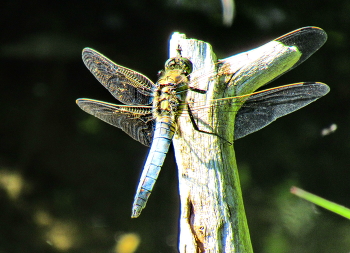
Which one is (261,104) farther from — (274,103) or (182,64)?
(182,64)

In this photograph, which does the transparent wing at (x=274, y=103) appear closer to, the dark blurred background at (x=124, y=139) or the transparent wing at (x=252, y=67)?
the transparent wing at (x=252, y=67)

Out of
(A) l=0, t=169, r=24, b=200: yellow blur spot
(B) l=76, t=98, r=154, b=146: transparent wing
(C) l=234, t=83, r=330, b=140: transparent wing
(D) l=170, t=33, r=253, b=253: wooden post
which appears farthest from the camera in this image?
(A) l=0, t=169, r=24, b=200: yellow blur spot

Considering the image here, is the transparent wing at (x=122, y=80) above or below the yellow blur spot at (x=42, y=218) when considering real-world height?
above

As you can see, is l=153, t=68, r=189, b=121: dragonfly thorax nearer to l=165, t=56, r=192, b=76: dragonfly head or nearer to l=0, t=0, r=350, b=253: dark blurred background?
l=165, t=56, r=192, b=76: dragonfly head

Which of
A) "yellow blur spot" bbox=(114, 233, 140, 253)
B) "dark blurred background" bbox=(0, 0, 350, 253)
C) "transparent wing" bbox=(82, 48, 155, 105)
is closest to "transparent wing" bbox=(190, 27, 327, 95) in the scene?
"transparent wing" bbox=(82, 48, 155, 105)

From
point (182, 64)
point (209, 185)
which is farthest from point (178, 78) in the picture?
point (209, 185)

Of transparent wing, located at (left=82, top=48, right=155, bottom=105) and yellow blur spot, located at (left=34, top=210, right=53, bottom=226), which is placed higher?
transparent wing, located at (left=82, top=48, right=155, bottom=105)

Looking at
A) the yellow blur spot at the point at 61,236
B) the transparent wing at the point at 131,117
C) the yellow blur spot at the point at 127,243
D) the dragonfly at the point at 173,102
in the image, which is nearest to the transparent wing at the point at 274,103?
the dragonfly at the point at 173,102
